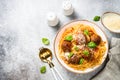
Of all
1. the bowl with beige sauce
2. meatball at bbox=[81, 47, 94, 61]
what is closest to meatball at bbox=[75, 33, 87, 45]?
meatball at bbox=[81, 47, 94, 61]

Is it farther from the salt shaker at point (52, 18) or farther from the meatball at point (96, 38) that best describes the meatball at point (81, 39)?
the salt shaker at point (52, 18)

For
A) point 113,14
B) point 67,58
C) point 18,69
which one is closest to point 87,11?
point 113,14

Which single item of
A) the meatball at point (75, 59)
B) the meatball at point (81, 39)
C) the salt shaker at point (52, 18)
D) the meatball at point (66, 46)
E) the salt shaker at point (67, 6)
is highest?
the salt shaker at point (67, 6)

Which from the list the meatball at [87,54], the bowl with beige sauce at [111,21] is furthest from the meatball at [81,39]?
the bowl with beige sauce at [111,21]

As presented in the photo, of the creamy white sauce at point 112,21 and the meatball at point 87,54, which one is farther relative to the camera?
the creamy white sauce at point 112,21

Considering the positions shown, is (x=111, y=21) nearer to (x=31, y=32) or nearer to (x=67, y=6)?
(x=67, y=6)

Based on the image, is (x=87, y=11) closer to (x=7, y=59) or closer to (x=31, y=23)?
(x=31, y=23)
